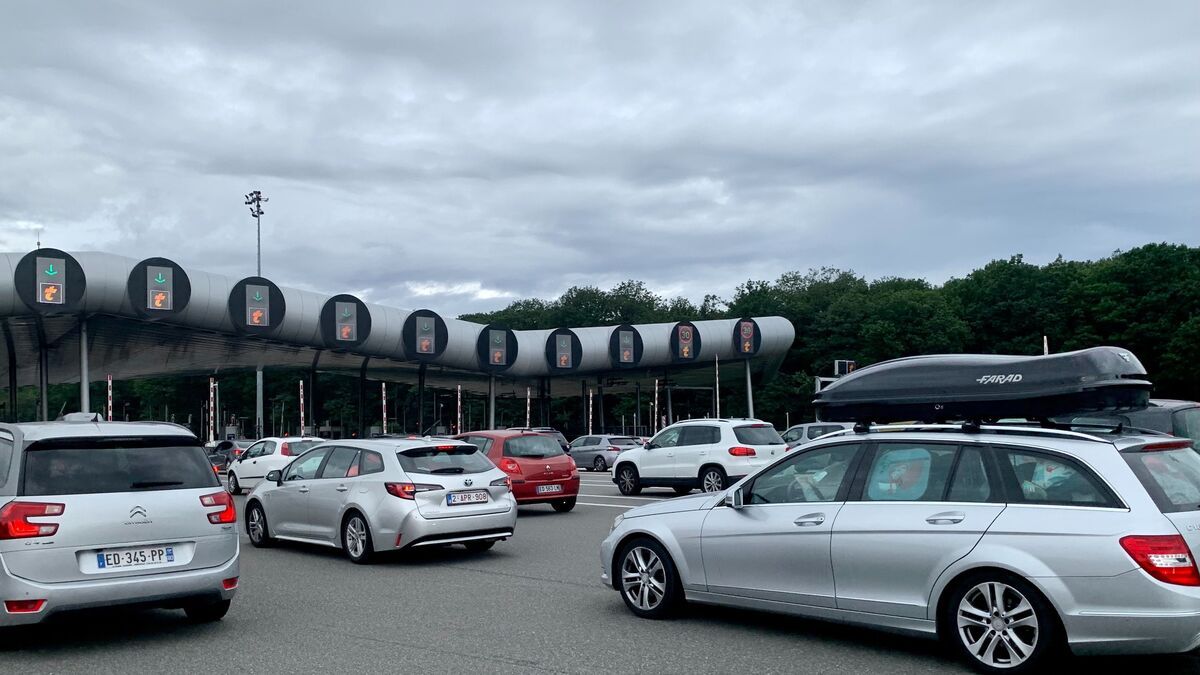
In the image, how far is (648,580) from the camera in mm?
8211

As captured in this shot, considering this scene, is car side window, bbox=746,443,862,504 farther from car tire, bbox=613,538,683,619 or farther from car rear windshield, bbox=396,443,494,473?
car rear windshield, bbox=396,443,494,473

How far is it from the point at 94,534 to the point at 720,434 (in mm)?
14411

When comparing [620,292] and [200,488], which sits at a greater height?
[620,292]

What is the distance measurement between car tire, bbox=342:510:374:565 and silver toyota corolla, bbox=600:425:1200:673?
480 cm

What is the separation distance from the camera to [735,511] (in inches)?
305

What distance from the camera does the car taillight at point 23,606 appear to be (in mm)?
6949

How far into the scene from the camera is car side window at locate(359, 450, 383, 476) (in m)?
11.8

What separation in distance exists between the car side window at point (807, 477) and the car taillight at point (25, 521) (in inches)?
197

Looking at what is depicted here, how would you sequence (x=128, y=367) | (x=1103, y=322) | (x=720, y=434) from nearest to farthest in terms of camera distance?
(x=720, y=434) < (x=128, y=367) < (x=1103, y=322)

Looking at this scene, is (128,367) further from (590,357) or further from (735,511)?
(735,511)

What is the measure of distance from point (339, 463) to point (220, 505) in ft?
14.5

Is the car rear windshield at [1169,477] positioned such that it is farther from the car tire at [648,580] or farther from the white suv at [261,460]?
the white suv at [261,460]

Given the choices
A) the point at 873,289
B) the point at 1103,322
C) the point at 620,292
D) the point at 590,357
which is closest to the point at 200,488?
the point at 590,357

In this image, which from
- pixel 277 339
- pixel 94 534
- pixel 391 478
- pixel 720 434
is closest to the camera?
pixel 94 534
